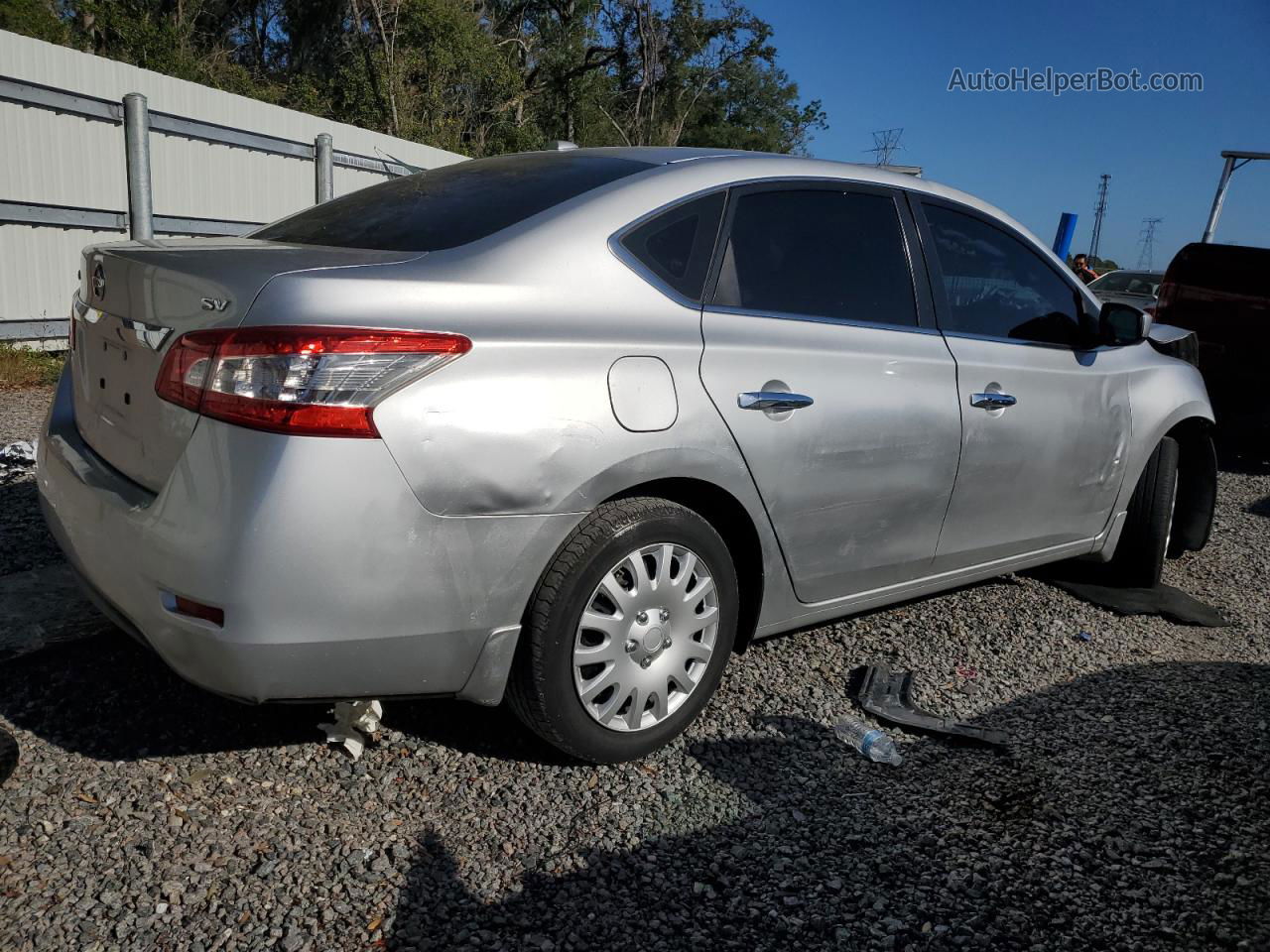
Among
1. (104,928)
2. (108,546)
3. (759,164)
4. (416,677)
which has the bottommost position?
(104,928)

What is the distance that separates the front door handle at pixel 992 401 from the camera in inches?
137

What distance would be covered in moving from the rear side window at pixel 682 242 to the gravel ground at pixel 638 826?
135 cm

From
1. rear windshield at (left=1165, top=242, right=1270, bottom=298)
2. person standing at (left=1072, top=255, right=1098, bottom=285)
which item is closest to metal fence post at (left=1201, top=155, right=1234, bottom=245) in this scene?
person standing at (left=1072, top=255, right=1098, bottom=285)

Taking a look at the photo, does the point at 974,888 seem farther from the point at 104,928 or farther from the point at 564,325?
the point at 104,928

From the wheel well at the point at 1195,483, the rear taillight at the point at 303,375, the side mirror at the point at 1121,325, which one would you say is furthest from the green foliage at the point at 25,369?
the wheel well at the point at 1195,483

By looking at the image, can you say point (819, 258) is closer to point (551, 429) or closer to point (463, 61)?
point (551, 429)

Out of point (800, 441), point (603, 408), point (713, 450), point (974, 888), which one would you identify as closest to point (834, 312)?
point (800, 441)

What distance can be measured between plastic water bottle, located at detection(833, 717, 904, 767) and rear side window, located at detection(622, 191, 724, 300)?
1397 millimetres

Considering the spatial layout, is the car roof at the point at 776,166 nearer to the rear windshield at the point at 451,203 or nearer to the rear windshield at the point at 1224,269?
the rear windshield at the point at 451,203

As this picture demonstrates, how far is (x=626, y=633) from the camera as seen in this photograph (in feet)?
8.84

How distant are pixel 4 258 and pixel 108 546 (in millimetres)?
6694

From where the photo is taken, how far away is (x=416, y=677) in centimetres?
242

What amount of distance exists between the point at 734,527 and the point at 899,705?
3.03 feet

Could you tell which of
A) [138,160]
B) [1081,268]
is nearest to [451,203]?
[138,160]
